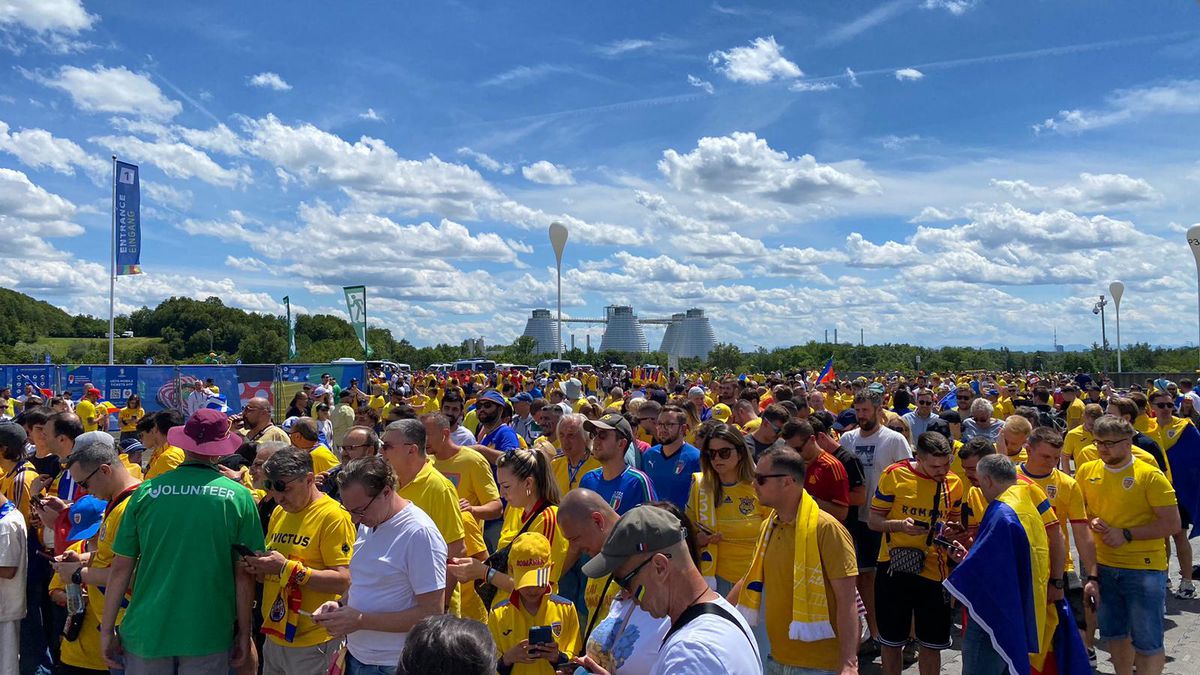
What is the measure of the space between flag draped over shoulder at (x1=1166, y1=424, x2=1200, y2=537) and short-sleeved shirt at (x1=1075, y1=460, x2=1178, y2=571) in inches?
114

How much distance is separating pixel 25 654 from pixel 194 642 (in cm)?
230

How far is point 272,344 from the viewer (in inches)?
3100

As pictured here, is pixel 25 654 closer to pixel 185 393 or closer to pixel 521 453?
pixel 521 453

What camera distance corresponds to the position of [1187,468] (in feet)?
25.4

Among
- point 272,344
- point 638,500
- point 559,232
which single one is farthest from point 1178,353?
point 272,344

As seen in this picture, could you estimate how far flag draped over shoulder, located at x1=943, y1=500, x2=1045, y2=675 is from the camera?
3963mm

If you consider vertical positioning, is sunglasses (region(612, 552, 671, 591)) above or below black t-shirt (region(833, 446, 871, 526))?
above

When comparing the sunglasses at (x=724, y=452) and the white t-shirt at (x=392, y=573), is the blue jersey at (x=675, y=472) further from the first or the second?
the white t-shirt at (x=392, y=573)

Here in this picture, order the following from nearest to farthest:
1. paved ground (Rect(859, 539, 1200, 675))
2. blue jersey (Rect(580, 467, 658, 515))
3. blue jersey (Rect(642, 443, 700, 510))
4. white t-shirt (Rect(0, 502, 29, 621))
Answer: white t-shirt (Rect(0, 502, 29, 621)) → blue jersey (Rect(580, 467, 658, 515)) → blue jersey (Rect(642, 443, 700, 510)) → paved ground (Rect(859, 539, 1200, 675))

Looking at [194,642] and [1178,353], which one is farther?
[1178,353]

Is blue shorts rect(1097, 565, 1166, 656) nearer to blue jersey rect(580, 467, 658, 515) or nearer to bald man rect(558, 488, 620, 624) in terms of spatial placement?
blue jersey rect(580, 467, 658, 515)

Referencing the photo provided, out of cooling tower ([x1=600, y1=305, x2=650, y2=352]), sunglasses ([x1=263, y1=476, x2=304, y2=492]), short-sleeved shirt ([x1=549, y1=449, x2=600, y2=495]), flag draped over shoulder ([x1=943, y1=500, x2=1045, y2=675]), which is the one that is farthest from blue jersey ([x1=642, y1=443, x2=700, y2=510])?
cooling tower ([x1=600, y1=305, x2=650, y2=352])

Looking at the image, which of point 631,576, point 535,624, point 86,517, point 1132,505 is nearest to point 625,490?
point 535,624

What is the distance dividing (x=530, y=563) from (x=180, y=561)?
65.6 inches
